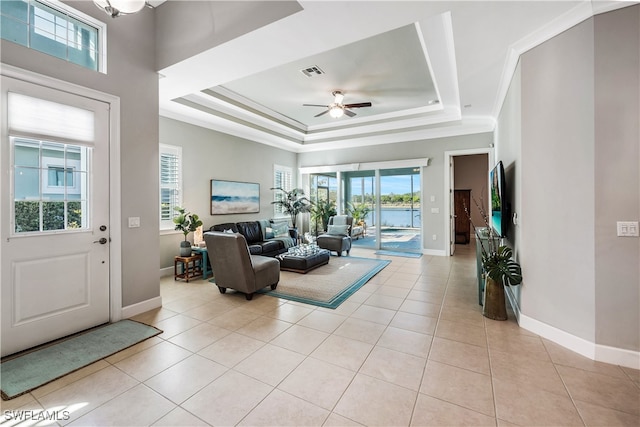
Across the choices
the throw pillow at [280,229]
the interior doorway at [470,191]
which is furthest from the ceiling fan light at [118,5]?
the interior doorway at [470,191]

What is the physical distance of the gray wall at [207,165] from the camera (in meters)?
5.25

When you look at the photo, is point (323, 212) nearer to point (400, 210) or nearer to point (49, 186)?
point (400, 210)

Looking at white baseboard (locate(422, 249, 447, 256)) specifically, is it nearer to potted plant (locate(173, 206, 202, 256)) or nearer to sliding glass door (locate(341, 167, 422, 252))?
sliding glass door (locate(341, 167, 422, 252))

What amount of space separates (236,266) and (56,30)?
3.10m

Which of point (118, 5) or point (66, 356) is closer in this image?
point (118, 5)

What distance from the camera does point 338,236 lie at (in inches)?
265

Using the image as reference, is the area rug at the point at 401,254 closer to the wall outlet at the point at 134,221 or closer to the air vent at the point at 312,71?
the air vent at the point at 312,71

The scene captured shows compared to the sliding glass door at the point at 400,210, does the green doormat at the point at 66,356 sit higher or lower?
lower

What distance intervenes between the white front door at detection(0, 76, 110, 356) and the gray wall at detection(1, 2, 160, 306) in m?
0.19

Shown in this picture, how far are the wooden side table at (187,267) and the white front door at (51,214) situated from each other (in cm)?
162

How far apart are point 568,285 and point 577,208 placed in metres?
0.70

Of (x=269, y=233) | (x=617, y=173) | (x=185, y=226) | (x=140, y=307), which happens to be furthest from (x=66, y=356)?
(x=617, y=173)

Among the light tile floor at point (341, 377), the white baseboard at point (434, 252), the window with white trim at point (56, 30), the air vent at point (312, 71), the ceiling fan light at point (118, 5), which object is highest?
the air vent at point (312, 71)

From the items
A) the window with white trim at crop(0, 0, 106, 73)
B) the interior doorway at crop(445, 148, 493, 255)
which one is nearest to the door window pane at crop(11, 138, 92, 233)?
the window with white trim at crop(0, 0, 106, 73)
